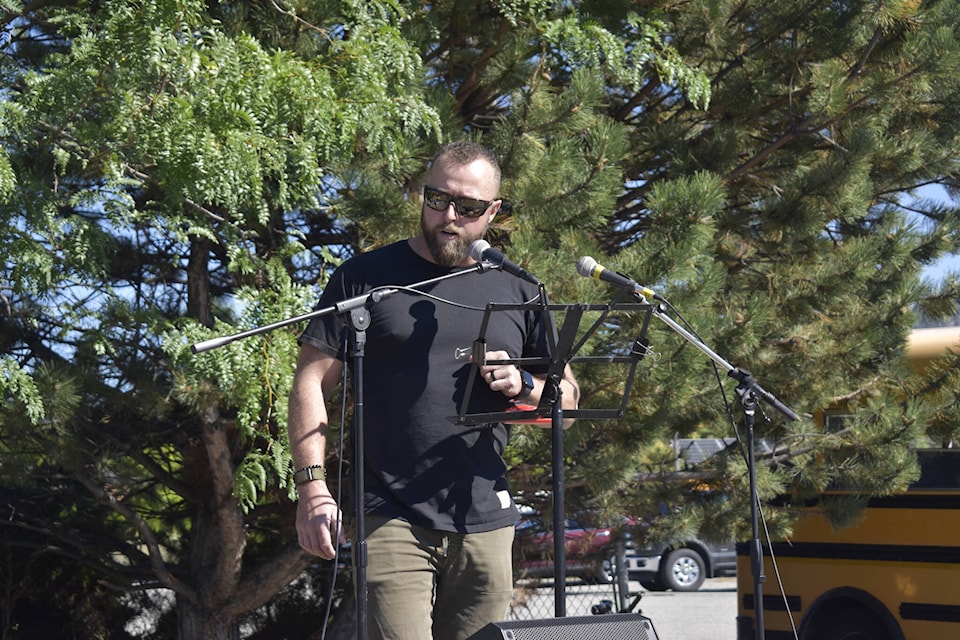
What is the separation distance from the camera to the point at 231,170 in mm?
4629

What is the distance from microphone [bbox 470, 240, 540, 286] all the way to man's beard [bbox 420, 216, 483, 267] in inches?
2.7

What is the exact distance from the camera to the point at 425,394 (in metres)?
3.07

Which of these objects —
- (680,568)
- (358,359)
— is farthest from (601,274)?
(680,568)

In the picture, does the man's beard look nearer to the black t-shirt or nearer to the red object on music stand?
the black t-shirt

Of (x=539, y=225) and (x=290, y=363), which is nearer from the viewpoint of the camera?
(x=290, y=363)

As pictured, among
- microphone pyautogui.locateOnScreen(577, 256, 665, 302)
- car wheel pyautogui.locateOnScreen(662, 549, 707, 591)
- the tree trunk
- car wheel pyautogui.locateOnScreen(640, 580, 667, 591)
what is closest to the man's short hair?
microphone pyautogui.locateOnScreen(577, 256, 665, 302)

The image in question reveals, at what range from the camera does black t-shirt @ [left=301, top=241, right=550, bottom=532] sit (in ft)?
9.96

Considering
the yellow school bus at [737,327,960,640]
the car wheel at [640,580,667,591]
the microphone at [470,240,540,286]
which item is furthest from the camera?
the car wheel at [640,580,667,591]

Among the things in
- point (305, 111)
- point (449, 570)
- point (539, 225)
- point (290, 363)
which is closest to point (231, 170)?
point (305, 111)

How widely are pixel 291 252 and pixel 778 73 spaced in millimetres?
3335

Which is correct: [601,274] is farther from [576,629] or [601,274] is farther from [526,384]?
[576,629]

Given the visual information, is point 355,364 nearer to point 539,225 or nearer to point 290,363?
point 290,363

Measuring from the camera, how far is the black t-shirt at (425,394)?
304cm

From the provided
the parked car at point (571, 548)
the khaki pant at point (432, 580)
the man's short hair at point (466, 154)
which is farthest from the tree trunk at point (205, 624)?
the man's short hair at point (466, 154)
